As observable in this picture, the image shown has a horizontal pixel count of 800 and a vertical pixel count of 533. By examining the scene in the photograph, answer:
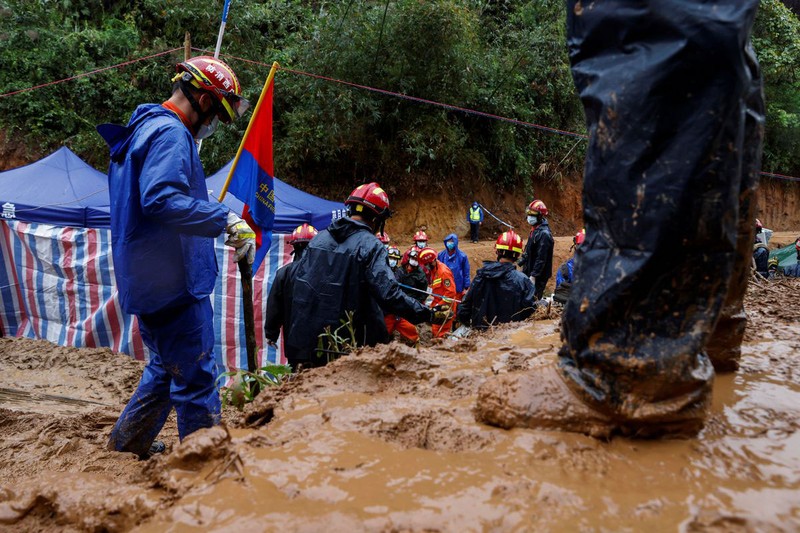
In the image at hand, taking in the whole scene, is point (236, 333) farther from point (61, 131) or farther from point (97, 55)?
point (97, 55)

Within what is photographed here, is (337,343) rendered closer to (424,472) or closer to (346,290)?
(346,290)

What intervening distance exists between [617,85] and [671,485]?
1047 millimetres

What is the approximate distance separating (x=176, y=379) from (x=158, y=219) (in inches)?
33.7

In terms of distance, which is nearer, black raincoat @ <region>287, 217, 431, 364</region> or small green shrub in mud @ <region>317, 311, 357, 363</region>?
small green shrub in mud @ <region>317, 311, 357, 363</region>

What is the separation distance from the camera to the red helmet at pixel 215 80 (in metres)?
3.15

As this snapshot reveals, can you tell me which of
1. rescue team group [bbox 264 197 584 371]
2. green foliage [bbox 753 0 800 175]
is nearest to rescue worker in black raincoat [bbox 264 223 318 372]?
rescue team group [bbox 264 197 584 371]

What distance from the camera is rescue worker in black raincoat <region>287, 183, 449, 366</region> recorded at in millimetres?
3721

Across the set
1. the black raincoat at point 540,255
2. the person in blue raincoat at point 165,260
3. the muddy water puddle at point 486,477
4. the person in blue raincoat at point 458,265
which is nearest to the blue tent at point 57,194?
the person in blue raincoat at point 165,260

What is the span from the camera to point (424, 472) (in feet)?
4.53

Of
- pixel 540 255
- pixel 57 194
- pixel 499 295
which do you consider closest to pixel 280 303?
pixel 499 295

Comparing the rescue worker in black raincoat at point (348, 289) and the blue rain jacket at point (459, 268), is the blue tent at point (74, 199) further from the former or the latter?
the rescue worker in black raincoat at point (348, 289)

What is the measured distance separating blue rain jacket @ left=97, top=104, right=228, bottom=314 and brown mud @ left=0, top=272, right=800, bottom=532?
3.63ft

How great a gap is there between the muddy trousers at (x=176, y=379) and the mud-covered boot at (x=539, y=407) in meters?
1.81

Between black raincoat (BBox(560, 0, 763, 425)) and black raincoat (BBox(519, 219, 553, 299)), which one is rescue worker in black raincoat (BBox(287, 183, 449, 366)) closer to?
black raincoat (BBox(560, 0, 763, 425))
